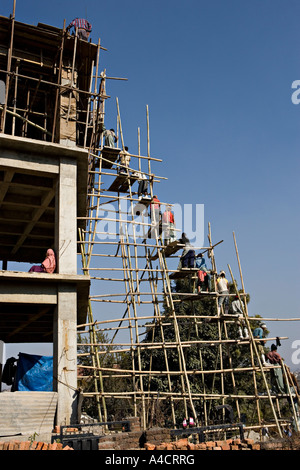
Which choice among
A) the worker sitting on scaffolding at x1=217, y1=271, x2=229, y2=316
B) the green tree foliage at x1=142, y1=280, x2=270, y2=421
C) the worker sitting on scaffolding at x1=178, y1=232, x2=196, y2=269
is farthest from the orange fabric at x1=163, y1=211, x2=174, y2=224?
the green tree foliage at x1=142, y1=280, x2=270, y2=421

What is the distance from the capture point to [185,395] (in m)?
14.9

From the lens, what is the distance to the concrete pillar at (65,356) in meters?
9.54

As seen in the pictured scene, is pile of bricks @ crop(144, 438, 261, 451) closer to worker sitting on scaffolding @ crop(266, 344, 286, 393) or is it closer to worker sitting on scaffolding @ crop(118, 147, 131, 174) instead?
worker sitting on scaffolding @ crop(266, 344, 286, 393)

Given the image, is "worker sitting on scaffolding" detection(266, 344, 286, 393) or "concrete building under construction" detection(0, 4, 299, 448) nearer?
"concrete building under construction" detection(0, 4, 299, 448)

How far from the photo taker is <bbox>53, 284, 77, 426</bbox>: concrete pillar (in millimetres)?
9539

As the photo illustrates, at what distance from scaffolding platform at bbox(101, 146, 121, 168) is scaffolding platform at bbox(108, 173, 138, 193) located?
0.66 meters

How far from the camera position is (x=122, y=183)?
17766mm

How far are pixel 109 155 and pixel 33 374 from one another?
836cm

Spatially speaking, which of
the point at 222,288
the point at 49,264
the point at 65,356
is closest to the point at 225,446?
the point at 65,356

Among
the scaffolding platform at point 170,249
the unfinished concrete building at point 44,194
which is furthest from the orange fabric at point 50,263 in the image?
the scaffolding platform at point 170,249

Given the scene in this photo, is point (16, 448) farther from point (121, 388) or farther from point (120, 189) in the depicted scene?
point (121, 388)

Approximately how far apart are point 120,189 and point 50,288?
8.14 meters

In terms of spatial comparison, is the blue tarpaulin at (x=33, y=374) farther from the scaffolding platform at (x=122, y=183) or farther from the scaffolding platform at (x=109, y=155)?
the scaffolding platform at (x=109, y=155)

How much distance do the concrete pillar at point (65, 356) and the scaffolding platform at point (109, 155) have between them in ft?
25.5
